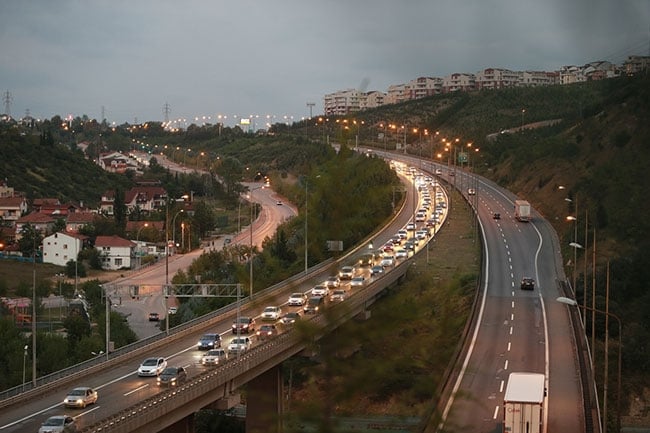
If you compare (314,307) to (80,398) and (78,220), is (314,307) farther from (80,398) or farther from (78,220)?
(78,220)

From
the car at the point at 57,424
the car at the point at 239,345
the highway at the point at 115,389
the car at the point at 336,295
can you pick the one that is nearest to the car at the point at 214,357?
the highway at the point at 115,389

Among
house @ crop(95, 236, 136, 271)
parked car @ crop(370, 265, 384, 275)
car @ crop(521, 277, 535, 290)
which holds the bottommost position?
house @ crop(95, 236, 136, 271)

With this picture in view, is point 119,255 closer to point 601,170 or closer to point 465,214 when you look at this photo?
point 465,214

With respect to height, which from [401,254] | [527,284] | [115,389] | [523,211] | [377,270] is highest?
[523,211]

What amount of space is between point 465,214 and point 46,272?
113 ft

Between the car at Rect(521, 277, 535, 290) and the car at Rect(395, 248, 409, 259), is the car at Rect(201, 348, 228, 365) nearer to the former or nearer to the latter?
the car at Rect(521, 277, 535, 290)

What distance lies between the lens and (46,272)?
77.4 meters

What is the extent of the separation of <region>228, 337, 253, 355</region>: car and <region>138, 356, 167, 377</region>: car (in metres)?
3.66

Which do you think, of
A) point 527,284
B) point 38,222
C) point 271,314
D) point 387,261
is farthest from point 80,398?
point 38,222

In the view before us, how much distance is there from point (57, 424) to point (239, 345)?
43.3ft

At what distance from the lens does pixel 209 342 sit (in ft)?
124

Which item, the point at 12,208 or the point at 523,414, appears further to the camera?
the point at 12,208

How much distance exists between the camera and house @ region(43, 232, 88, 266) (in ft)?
272

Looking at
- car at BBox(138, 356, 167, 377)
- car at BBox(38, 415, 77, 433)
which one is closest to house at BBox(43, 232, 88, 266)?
car at BBox(138, 356, 167, 377)
